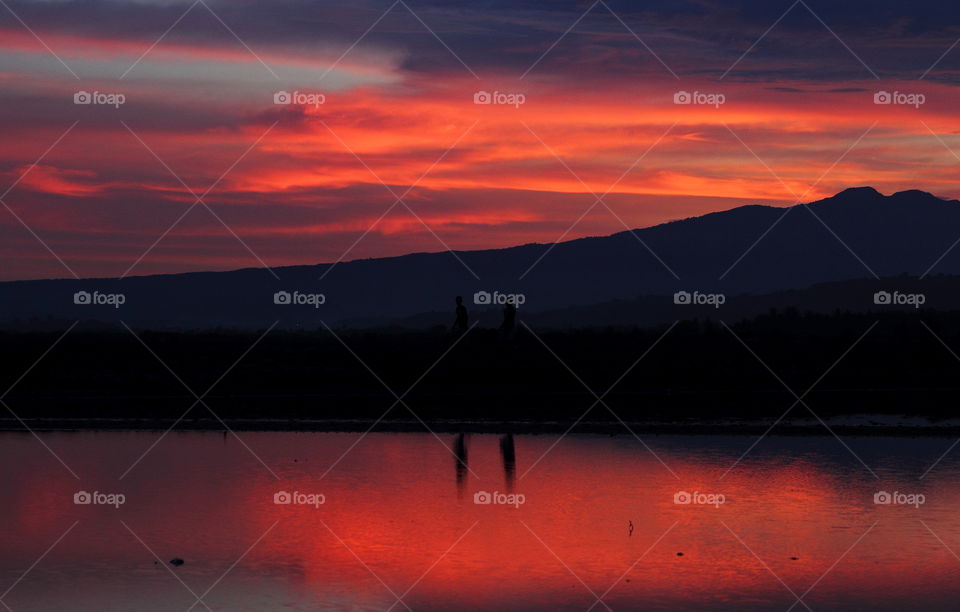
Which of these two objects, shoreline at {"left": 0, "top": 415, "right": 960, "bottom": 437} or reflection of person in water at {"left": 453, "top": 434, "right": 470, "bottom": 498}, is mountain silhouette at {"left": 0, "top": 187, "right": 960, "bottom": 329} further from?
reflection of person in water at {"left": 453, "top": 434, "right": 470, "bottom": 498}

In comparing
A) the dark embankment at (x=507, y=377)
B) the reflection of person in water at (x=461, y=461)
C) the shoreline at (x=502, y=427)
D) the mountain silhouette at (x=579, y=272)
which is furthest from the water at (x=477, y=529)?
the mountain silhouette at (x=579, y=272)

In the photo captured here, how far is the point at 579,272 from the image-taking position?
531 feet

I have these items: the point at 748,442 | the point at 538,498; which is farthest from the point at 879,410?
the point at 538,498

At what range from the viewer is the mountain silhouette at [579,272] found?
5861 inches

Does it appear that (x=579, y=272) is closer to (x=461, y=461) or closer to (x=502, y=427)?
(x=502, y=427)

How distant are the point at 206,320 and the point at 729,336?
103604 mm

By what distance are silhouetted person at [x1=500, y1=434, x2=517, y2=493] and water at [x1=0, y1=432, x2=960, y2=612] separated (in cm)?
10

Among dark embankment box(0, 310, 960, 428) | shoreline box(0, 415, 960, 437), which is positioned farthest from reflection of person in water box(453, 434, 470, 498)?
dark embankment box(0, 310, 960, 428)

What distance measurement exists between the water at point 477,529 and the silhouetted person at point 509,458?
10 cm

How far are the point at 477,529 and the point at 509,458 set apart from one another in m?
7.33

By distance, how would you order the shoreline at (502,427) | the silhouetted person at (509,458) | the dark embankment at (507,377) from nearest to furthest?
1. the silhouetted person at (509,458)
2. the shoreline at (502,427)
3. the dark embankment at (507,377)

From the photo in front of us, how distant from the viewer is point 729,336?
49406mm

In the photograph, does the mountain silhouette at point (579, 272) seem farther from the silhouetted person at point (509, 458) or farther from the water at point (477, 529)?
the water at point (477, 529)

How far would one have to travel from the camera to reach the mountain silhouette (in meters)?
149
